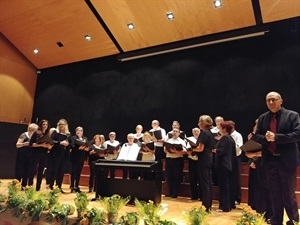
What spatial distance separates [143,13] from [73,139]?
346 centimetres

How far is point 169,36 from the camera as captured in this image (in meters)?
7.00

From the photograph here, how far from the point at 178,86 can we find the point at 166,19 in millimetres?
1651

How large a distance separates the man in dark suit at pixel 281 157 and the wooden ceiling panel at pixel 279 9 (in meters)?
3.82

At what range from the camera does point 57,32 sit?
7918 mm

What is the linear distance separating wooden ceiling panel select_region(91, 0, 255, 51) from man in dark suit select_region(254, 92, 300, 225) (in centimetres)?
392

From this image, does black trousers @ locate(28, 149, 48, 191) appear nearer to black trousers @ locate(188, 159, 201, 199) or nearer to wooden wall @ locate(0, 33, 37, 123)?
black trousers @ locate(188, 159, 201, 199)

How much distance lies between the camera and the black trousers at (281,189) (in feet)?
8.06

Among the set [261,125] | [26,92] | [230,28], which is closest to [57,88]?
[26,92]

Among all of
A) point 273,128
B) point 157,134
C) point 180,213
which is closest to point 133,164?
point 180,213

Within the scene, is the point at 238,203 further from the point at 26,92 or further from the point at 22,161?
the point at 26,92

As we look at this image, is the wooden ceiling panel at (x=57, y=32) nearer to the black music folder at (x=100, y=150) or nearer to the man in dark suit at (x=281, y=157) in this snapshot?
the black music folder at (x=100, y=150)

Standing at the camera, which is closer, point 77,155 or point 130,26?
point 77,155

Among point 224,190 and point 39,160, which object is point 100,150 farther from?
point 224,190

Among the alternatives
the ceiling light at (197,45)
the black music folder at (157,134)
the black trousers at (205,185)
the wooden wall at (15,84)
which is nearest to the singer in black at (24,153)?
the black music folder at (157,134)
